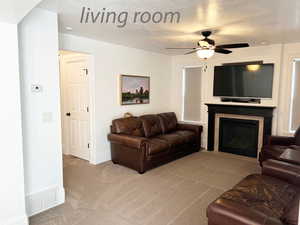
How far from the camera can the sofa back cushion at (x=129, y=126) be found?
426 cm

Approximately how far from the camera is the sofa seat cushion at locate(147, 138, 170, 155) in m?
3.88

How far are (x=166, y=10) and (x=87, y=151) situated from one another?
3212mm

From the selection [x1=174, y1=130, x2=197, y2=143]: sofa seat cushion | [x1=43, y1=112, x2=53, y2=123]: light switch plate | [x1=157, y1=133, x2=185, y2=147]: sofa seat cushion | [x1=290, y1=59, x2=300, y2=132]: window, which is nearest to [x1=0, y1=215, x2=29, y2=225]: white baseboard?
[x1=43, y1=112, x2=53, y2=123]: light switch plate

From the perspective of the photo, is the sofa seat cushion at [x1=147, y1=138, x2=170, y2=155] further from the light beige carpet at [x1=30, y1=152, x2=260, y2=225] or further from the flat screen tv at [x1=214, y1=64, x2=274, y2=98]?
the flat screen tv at [x1=214, y1=64, x2=274, y2=98]

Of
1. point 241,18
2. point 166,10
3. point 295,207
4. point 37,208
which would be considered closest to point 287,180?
point 295,207

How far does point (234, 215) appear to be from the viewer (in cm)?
163

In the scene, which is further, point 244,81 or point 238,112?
point 238,112

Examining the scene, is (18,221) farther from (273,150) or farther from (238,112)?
(238,112)

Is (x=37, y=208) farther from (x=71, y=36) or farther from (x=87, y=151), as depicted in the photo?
(x=71, y=36)

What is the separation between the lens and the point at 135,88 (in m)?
5.00

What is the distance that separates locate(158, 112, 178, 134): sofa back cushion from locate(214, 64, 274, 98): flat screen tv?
1260 mm

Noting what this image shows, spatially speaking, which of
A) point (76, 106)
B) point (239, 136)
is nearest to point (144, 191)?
point (76, 106)

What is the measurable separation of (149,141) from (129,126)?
0.63 meters

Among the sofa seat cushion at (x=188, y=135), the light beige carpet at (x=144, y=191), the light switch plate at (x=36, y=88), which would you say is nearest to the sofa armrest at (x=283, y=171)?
the light beige carpet at (x=144, y=191)
